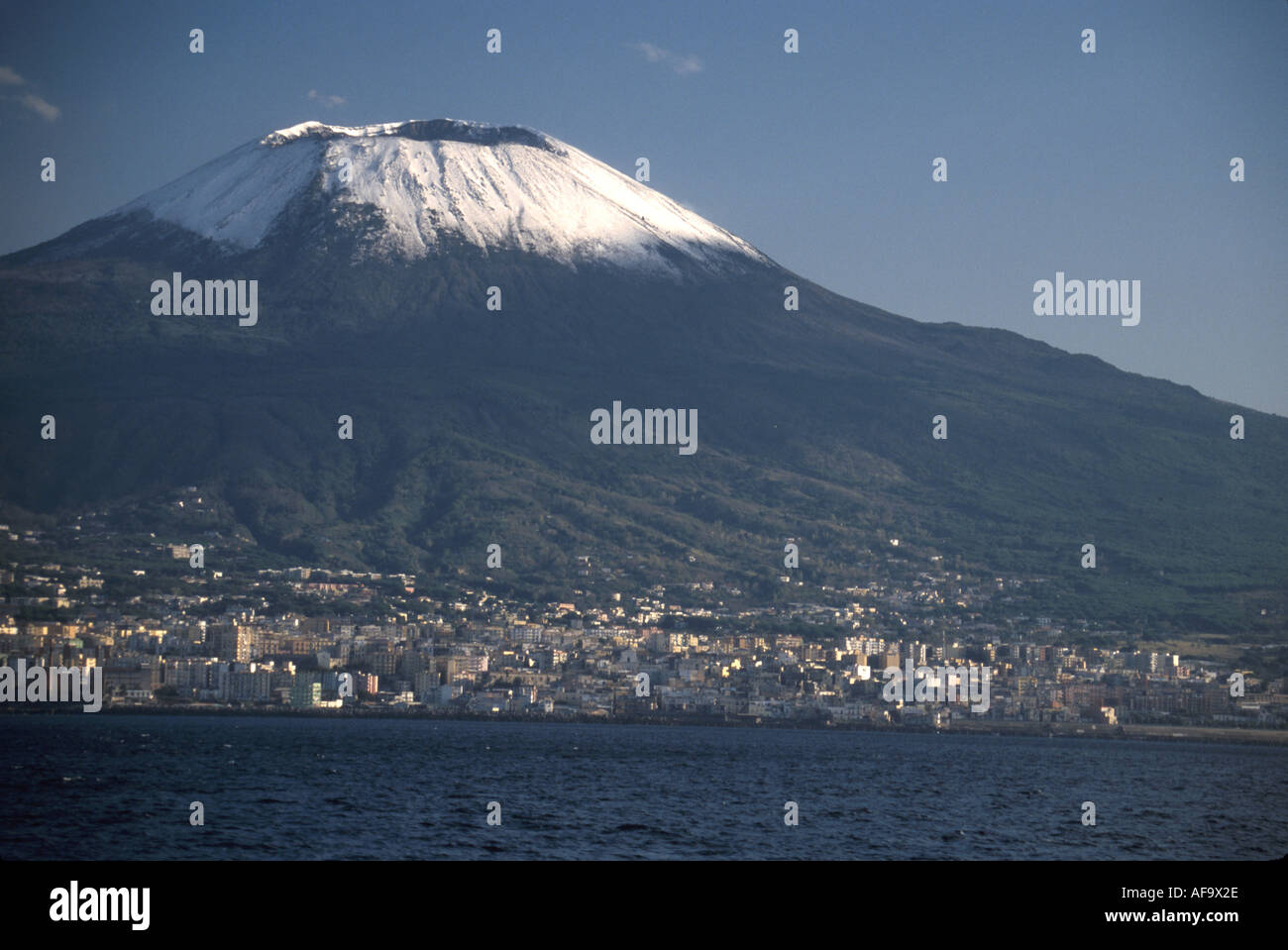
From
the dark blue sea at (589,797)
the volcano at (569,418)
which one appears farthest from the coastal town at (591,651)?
the dark blue sea at (589,797)

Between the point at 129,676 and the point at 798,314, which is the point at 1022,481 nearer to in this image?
the point at 798,314

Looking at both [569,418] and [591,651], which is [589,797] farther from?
[569,418]

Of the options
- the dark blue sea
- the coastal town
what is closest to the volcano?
the coastal town

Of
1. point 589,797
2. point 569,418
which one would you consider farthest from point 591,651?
point 589,797

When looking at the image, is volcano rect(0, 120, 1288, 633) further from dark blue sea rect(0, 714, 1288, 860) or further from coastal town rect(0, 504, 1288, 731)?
dark blue sea rect(0, 714, 1288, 860)

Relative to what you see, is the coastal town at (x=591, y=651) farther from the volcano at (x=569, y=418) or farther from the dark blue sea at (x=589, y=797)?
the dark blue sea at (x=589, y=797)
